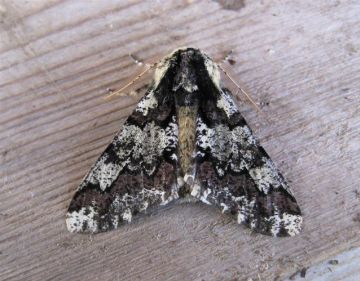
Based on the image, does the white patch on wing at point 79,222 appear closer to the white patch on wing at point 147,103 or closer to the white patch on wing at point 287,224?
the white patch on wing at point 147,103

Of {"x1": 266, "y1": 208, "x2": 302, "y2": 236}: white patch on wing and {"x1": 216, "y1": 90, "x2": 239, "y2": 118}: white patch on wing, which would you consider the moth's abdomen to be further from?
{"x1": 266, "y1": 208, "x2": 302, "y2": 236}: white patch on wing

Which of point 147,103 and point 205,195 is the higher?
point 147,103

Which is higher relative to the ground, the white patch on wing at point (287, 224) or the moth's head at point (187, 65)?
Result: the moth's head at point (187, 65)

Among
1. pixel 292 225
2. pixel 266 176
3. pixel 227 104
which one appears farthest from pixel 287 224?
pixel 227 104

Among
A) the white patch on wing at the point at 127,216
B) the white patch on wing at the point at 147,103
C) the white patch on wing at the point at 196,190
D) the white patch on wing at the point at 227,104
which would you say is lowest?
the white patch on wing at the point at 127,216

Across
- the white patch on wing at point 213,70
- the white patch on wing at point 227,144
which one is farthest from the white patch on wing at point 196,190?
the white patch on wing at point 213,70

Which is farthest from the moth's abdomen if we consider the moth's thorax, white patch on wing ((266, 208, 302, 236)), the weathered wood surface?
white patch on wing ((266, 208, 302, 236))

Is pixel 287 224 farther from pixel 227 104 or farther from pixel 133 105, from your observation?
pixel 133 105
